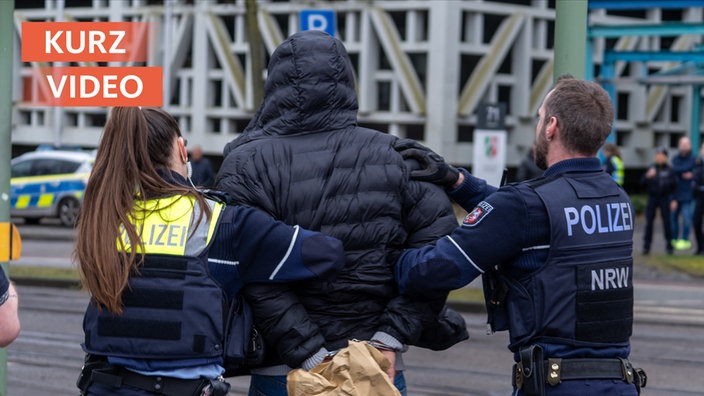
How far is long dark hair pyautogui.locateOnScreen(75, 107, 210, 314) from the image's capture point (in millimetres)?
3537

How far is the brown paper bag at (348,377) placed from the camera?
11.6 ft

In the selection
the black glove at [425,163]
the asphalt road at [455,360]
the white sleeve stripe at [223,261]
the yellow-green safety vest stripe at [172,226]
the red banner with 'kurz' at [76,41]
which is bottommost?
the asphalt road at [455,360]

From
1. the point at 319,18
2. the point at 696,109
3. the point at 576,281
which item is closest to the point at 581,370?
the point at 576,281

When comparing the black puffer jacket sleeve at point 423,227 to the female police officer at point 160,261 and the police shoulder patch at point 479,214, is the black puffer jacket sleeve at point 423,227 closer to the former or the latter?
the police shoulder patch at point 479,214

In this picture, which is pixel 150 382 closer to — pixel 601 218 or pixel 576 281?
pixel 576 281

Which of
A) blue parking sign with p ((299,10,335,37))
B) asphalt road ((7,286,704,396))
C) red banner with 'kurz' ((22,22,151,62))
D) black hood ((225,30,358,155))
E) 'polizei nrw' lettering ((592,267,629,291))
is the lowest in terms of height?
asphalt road ((7,286,704,396))

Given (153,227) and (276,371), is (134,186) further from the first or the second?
(276,371)

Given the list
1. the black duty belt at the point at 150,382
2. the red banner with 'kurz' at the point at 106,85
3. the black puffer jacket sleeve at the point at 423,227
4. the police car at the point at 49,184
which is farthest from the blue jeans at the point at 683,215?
the black duty belt at the point at 150,382

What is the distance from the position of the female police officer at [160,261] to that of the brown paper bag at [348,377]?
0.82 feet

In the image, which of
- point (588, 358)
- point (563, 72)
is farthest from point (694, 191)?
point (588, 358)

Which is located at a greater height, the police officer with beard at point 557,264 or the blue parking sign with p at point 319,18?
the blue parking sign with p at point 319,18

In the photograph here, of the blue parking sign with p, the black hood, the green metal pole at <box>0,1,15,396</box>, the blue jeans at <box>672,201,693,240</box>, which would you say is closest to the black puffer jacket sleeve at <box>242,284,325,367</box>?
the black hood

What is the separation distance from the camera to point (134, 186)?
144 inches

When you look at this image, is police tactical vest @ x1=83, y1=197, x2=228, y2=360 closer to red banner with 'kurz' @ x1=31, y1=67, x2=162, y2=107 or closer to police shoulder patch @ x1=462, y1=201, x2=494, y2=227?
police shoulder patch @ x1=462, y1=201, x2=494, y2=227
